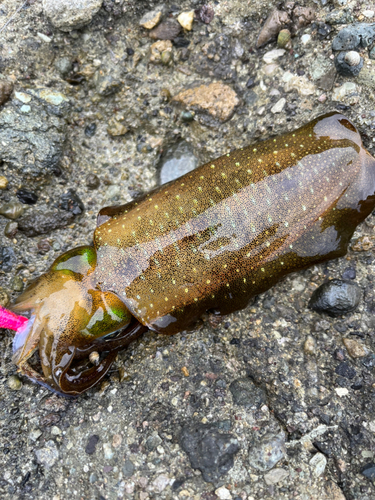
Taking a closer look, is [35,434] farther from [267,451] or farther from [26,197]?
[26,197]

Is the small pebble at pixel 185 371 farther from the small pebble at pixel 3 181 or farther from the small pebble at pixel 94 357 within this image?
the small pebble at pixel 3 181

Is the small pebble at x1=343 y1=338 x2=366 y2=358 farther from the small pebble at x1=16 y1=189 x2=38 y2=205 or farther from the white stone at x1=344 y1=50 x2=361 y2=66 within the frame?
the small pebble at x1=16 y1=189 x2=38 y2=205

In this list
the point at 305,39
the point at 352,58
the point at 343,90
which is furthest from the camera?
the point at 305,39

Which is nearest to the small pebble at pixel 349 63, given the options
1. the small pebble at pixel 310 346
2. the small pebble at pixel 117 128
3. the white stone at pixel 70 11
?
the small pebble at pixel 117 128

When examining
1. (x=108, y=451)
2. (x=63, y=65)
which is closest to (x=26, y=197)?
(x=63, y=65)

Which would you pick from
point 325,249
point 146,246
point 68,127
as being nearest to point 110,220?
point 146,246
